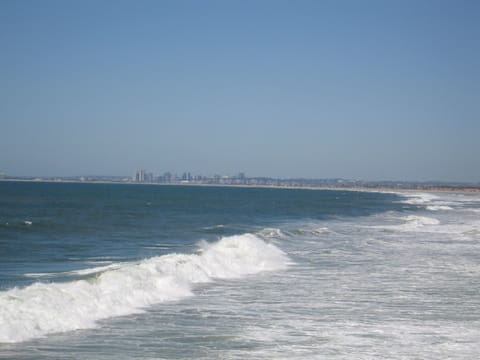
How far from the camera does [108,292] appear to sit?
14.8 metres

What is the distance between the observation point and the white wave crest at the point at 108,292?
1196cm

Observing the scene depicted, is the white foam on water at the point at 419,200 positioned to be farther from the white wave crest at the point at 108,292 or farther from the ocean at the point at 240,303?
the white wave crest at the point at 108,292

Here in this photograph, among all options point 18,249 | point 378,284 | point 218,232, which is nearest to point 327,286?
point 378,284

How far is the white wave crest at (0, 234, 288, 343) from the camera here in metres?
12.0

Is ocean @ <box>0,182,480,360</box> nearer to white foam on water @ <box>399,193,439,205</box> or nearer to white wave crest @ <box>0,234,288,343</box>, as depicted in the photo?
white wave crest @ <box>0,234,288,343</box>

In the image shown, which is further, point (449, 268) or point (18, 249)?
point (18, 249)

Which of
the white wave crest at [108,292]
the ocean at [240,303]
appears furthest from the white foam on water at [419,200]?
the white wave crest at [108,292]

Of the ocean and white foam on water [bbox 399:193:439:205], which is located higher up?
the ocean

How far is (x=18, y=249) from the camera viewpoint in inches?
1054

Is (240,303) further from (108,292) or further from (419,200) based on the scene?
(419,200)

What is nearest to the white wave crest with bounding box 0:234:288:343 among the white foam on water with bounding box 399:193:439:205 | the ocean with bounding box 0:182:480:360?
the ocean with bounding box 0:182:480:360

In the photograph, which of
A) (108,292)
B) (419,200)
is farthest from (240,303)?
(419,200)

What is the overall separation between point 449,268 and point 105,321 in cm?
1299

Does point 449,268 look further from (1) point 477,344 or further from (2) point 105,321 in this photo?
(2) point 105,321
